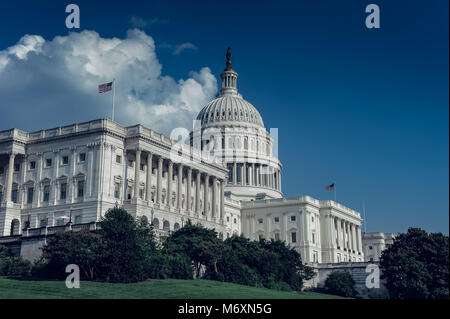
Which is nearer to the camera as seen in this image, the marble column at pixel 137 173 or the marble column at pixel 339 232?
the marble column at pixel 137 173

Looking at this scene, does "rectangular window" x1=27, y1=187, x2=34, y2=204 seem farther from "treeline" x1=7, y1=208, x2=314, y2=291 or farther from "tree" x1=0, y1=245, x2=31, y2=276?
"tree" x1=0, y1=245, x2=31, y2=276

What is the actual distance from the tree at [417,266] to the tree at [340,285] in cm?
770

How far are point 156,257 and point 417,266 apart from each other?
4462 centimetres

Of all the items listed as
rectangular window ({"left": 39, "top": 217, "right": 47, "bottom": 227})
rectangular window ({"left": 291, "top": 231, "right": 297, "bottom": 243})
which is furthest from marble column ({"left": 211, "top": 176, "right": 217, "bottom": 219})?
rectangular window ({"left": 39, "top": 217, "right": 47, "bottom": 227})

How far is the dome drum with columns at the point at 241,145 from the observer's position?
16838 cm

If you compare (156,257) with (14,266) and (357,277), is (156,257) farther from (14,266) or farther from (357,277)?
(357,277)

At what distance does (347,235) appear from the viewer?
158 metres


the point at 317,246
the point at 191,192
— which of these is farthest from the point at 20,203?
the point at 317,246

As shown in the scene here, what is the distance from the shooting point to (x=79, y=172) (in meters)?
100

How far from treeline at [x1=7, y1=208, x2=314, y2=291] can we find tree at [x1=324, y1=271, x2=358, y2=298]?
48.4ft

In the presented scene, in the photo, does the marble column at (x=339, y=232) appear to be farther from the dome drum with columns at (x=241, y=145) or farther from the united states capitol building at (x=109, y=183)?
the dome drum with columns at (x=241, y=145)

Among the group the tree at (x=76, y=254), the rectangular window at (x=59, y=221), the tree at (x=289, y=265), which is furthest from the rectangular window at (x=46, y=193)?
the tree at (x=289, y=265)
